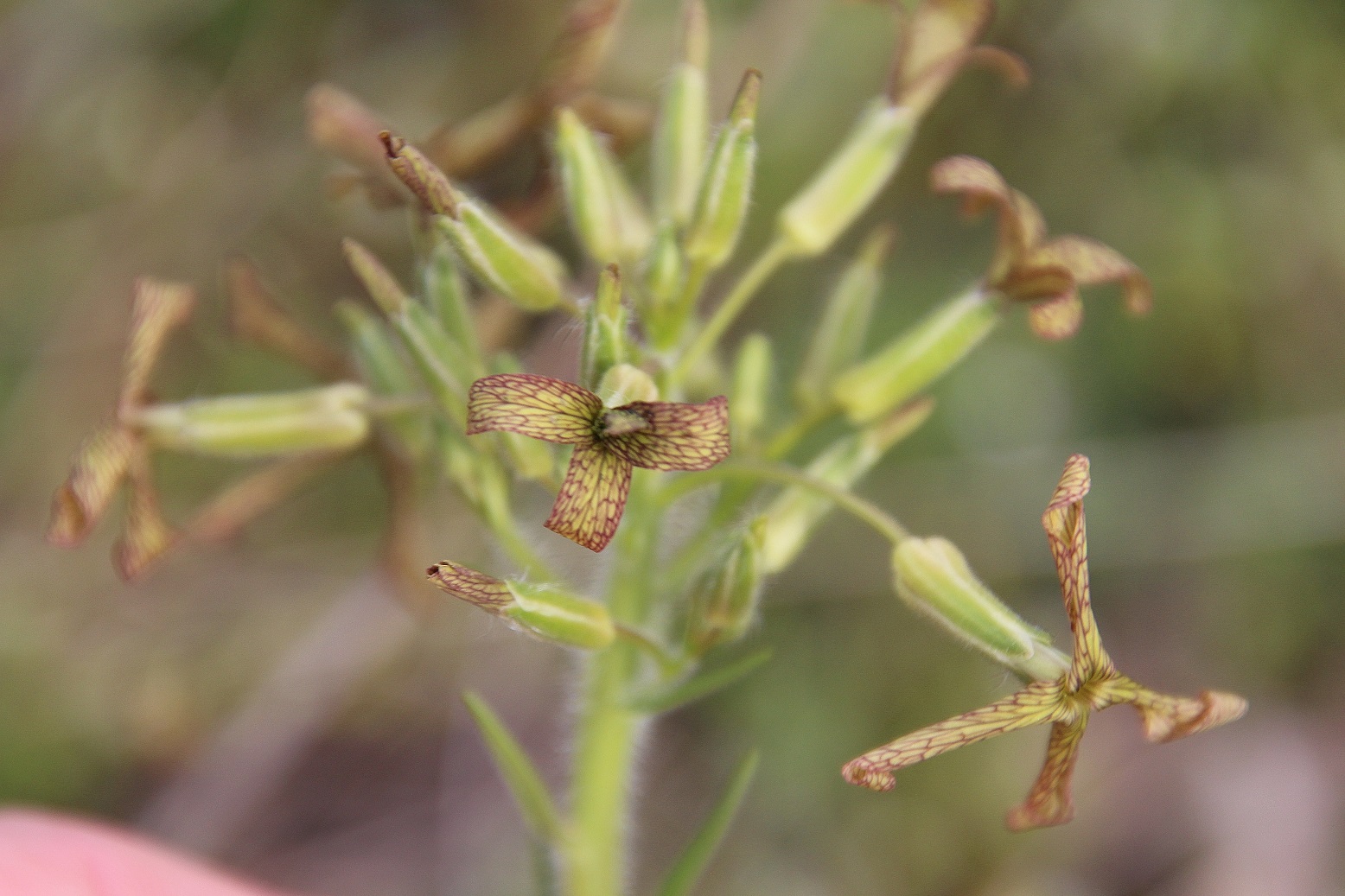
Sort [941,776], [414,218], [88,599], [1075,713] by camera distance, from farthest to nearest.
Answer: [88,599] < [941,776] < [414,218] < [1075,713]

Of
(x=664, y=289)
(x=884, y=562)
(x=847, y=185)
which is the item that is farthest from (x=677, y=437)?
(x=884, y=562)

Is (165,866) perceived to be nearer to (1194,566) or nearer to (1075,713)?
→ (1075,713)

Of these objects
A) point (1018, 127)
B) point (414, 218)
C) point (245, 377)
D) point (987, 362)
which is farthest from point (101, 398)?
point (1018, 127)

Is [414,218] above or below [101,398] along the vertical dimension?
above

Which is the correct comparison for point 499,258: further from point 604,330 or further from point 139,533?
point 139,533

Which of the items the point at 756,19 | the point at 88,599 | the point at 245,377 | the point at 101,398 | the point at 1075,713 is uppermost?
the point at 756,19

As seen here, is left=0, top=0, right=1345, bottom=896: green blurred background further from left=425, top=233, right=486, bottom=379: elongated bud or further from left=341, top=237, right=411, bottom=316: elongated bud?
left=341, top=237, right=411, bottom=316: elongated bud

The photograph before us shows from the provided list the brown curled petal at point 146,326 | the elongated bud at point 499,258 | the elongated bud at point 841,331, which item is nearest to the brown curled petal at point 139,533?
the brown curled petal at point 146,326
